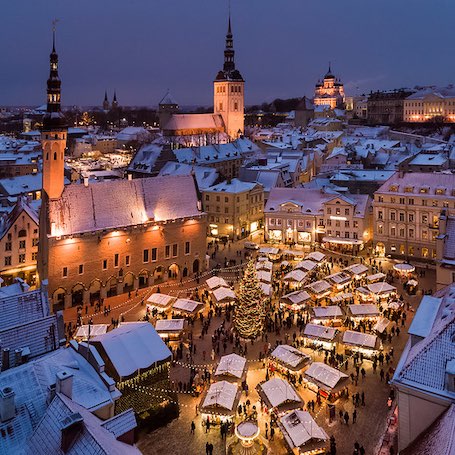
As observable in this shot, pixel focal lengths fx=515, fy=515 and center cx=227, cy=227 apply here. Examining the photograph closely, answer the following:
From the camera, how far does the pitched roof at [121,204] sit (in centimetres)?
4378

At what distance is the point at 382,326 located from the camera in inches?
1407

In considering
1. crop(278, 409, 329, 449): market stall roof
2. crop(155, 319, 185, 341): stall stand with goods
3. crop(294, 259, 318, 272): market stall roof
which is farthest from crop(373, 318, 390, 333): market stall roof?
crop(155, 319, 185, 341): stall stand with goods

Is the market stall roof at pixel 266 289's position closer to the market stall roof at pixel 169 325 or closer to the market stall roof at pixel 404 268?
the market stall roof at pixel 169 325

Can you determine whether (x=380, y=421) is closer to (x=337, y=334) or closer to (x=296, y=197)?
(x=337, y=334)

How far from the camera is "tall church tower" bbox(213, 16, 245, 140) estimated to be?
12444cm

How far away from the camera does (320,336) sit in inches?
1337

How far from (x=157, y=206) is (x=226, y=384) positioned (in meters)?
25.0

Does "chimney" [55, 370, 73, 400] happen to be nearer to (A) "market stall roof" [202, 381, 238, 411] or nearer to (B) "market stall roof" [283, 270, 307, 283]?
(A) "market stall roof" [202, 381, 238, 411]

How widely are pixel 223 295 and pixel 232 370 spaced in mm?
12842

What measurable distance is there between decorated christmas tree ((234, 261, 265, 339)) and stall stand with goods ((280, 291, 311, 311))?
16.4 ft

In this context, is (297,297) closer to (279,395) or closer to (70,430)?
(279,395)

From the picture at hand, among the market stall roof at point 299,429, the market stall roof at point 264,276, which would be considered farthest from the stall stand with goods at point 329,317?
the market stall roof at point 299,429

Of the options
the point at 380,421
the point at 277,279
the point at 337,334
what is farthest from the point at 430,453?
the point at 277,279

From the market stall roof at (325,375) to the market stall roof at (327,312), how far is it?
8.19m
